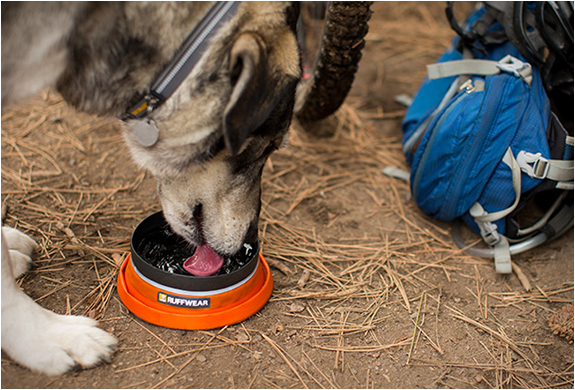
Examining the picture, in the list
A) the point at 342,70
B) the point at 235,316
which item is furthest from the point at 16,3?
the point at 342,70

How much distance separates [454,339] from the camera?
2143mm

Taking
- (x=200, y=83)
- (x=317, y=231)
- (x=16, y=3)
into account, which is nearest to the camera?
(x=16, y=3)

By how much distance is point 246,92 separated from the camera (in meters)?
1.52

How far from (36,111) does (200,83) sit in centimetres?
226

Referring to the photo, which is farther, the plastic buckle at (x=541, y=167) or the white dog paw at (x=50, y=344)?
the plastic buckle at (x=541, y=167)

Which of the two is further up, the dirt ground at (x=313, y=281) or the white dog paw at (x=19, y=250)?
the white dog paw at (x=19, y=250)

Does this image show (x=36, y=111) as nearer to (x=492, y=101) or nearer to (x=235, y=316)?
(x=235, y=316)

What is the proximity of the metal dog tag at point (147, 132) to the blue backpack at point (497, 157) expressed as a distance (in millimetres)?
1592

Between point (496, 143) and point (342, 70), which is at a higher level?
point (342, 70)

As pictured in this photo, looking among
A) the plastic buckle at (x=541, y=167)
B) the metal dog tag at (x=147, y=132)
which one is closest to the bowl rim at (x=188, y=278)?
the metal dog tag at (x=147, y=132)

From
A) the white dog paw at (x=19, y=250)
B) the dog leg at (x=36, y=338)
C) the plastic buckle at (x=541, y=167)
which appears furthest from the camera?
the plastic buckle at (x=541, y=167)

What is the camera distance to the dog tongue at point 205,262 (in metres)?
2.08

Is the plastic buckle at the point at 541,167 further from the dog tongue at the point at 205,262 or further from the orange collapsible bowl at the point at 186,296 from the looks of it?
the dog tongue at the point at 205,262

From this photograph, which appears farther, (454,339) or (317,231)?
(317,231)
